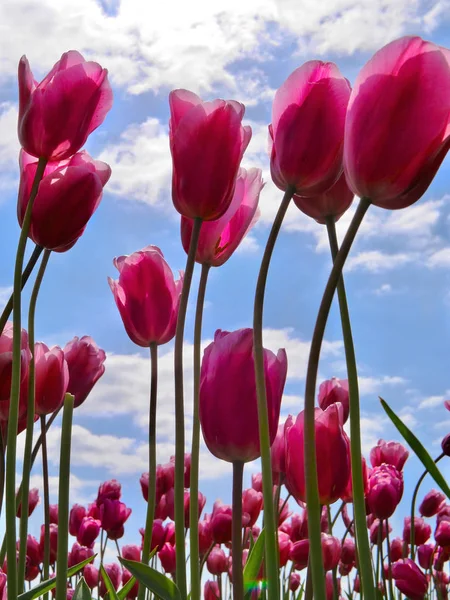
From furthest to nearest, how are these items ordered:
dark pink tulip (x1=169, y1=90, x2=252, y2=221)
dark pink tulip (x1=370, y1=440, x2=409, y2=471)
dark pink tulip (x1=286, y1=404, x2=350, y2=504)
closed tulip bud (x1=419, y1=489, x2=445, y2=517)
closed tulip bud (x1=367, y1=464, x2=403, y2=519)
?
1. closed tulip bud (x1=419, y1=489, x2=445, y2=517)
2. dark pink tulip (x1=370, y1=440, x2=409, y2=471)
3. closed tulip bud (x1=367, y1=464, x2=403, y2=519)
4. dark pink tulip (x1=286, y1=404, x2=350, y2=504)
5. dark pink tulip (x1=169, y1=90, x2=252, y2=221)

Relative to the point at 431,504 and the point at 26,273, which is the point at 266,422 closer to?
the point at 26,273

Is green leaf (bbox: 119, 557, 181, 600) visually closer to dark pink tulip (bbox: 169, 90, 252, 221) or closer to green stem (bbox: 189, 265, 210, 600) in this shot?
green stem (bbox: 189, 265, 210, 600)

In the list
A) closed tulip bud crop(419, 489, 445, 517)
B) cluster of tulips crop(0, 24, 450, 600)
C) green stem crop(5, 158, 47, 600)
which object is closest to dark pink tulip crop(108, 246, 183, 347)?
cluster of tulips crop(0, 24, 450, 600)

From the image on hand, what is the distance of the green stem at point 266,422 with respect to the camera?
0.87m

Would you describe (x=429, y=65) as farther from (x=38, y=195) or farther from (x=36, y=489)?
(x=36, y=489)

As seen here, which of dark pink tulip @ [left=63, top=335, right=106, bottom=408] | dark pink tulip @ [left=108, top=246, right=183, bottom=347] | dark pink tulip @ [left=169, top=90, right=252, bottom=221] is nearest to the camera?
dark pink tulip @ [left=169, top=90, right=252, bottom=221]

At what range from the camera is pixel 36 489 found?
3.56 metres

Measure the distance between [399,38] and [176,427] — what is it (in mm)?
581

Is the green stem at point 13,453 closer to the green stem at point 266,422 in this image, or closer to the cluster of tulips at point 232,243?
the cluster of tulips at point 232,243

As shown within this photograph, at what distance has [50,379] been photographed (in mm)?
1562

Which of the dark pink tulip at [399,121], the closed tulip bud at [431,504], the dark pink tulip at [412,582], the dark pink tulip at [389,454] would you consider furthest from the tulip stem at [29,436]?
the closed tulip bud at [431,504]

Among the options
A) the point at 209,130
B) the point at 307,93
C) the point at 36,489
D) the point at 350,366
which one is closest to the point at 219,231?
the point at 209,130

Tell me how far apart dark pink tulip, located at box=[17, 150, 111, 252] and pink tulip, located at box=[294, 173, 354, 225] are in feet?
1.26

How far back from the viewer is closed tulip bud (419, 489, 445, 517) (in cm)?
363
